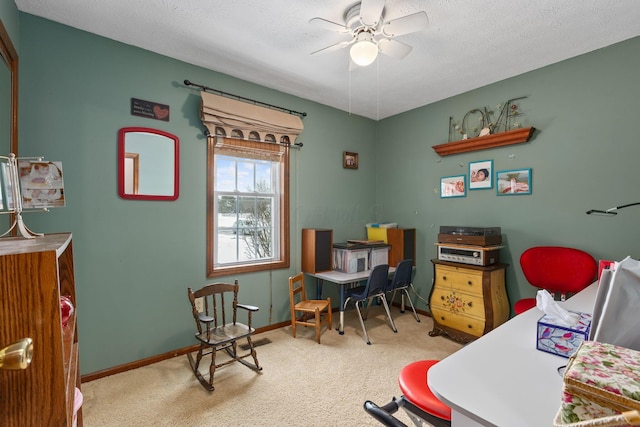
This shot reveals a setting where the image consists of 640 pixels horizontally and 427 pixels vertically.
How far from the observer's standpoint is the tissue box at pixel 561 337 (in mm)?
1148

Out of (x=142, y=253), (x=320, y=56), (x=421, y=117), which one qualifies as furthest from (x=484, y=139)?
(x=142, y=253)

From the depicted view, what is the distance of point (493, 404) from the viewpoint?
868 mm

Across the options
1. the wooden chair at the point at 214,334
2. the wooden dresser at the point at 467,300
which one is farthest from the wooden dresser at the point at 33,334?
the wooden dresser at the point at 467,300

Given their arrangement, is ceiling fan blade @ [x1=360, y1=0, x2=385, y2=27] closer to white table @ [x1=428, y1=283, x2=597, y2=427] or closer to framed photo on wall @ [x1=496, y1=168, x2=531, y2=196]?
white table @ [x1=428, y1=283, x2=597, y2=427]

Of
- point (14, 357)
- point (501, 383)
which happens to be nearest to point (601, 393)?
point (501, 383)

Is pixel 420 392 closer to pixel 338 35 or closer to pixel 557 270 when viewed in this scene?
pixel 557 270

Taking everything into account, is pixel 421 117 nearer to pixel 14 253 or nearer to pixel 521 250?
pixel 521 250

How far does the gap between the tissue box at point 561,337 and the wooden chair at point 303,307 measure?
2.16 meters

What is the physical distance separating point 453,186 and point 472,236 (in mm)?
837

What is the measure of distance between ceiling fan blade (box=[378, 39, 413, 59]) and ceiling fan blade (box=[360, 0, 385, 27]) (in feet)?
0.56

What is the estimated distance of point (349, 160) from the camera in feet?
13.9

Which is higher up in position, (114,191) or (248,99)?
(248,99)

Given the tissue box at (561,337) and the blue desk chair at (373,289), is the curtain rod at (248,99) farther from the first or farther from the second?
the tissue box at (561,337)

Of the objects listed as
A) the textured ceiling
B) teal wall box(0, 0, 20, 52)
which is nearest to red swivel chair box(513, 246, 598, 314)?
the textured ceiling
